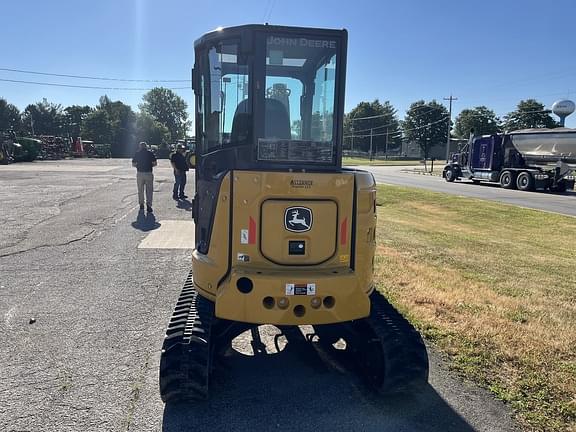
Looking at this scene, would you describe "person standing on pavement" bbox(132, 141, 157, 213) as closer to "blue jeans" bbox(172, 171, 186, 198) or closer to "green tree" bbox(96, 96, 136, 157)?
"blue jeans" bbox(172, 171, 186, 198)

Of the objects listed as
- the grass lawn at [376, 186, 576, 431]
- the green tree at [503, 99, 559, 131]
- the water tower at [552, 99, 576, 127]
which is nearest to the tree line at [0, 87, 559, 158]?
the green tree at [503, 99, 559, 131]

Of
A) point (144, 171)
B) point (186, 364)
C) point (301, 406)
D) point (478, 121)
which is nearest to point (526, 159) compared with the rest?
point (144, 171)

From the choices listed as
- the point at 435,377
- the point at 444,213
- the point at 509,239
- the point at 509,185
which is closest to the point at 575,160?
the point at 509,185

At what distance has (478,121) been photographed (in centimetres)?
10162

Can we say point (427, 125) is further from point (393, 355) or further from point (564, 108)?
point (393, 355)

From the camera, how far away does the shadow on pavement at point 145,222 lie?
33.5ft

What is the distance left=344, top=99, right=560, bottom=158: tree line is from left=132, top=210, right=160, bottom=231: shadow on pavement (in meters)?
78.4

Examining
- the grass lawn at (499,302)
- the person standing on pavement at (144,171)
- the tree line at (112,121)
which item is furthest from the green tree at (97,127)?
the grass lawn at (499,302)

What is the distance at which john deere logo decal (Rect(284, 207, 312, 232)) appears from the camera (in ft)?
10.4

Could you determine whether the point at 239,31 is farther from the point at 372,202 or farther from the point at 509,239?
the point at 509,239

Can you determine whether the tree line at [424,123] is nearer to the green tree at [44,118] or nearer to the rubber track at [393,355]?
the green tree at [44,118]

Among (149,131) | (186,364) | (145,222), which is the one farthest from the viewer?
(149,131)

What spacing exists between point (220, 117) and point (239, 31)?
640 mm

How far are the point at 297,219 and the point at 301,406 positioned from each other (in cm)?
139
